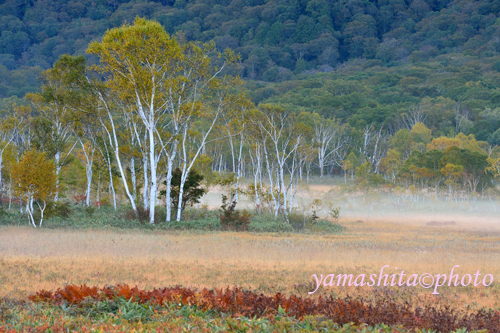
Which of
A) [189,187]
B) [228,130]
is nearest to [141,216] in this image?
[189,187]

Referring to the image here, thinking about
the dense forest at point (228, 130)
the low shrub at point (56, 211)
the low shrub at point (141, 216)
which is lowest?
the low shrub at point (141, 216)

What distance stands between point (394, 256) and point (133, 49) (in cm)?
1697

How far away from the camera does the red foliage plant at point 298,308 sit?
6.79 m

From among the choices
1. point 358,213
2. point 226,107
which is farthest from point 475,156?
point 226,107

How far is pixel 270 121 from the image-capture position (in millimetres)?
31297

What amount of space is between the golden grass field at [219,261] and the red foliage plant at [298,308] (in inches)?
68.2

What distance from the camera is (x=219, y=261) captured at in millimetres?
13453

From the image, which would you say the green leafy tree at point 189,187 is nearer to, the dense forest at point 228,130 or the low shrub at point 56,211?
the dense forest at point 228,130

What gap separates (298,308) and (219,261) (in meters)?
6.52

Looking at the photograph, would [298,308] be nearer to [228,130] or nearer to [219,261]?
[219,261]

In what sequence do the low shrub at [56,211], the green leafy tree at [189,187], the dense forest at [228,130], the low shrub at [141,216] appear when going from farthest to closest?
the green leafy tree at [189,187] < the dense forest at [228,130] < the low shrub at [141,216] < the low shrub at [56,211]

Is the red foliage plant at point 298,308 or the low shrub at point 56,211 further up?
the low shrub at point 56,211

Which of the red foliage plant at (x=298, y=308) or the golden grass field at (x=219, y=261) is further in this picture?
the golden grass field at (x=219, y=261)

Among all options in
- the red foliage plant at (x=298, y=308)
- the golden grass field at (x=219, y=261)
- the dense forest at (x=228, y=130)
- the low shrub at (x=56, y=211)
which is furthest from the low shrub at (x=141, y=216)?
the red foliage plant at (x=298, y=308)
